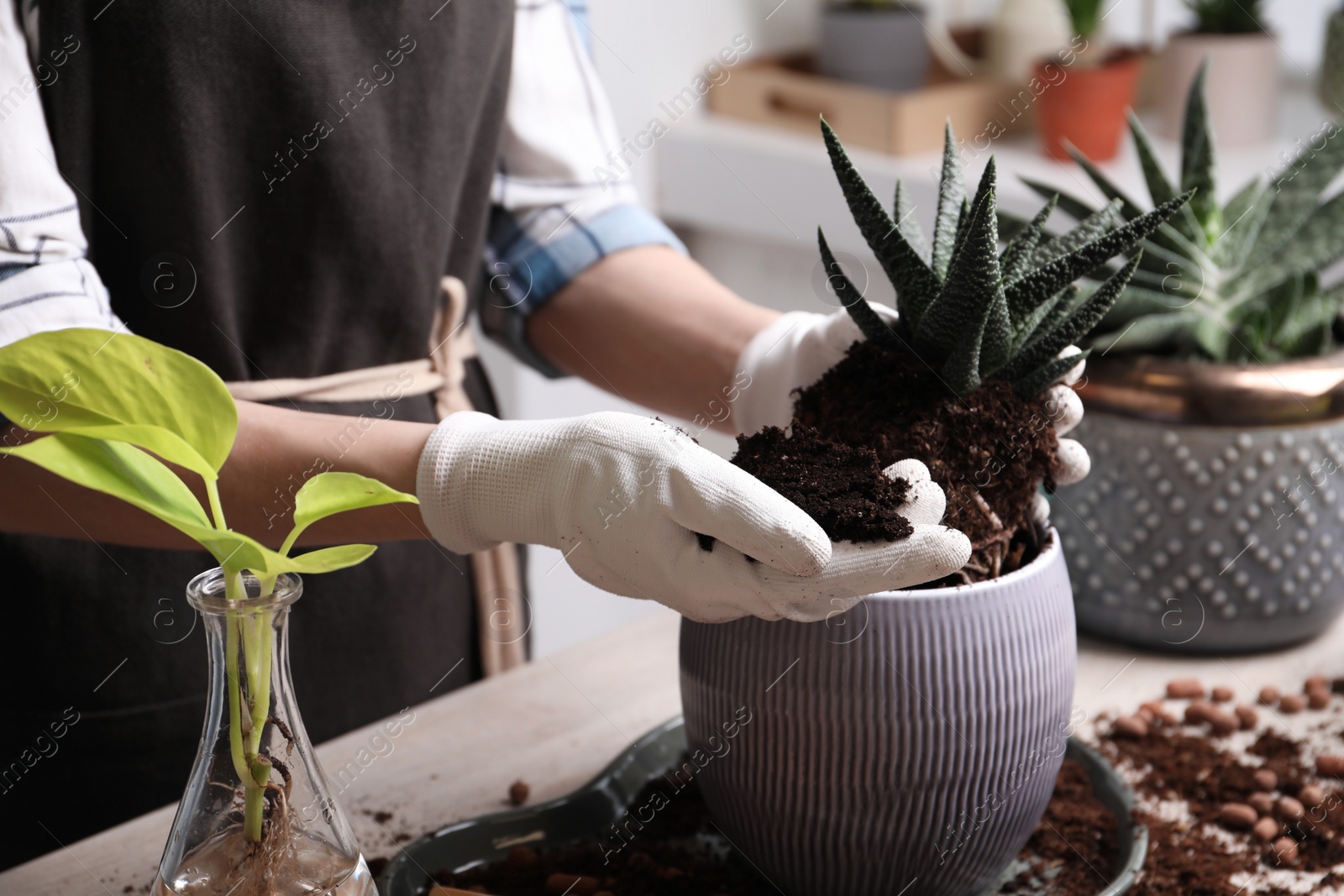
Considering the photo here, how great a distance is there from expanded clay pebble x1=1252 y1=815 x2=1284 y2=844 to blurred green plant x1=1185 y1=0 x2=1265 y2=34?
5.17 feet

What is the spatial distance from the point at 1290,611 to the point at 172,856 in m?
0.86

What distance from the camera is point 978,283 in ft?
2.33

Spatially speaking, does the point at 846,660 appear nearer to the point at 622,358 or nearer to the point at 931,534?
the point at 931,534

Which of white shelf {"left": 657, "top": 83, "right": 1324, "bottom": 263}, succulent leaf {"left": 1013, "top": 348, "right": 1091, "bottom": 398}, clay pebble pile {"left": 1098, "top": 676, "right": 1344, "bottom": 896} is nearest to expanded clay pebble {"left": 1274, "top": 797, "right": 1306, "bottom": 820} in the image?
clay pebble pile {"left": 1098, "top": 676, "right": 1344, "bottom": 896}

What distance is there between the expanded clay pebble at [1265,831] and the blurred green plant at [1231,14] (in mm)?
1575

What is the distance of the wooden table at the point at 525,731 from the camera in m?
0.82

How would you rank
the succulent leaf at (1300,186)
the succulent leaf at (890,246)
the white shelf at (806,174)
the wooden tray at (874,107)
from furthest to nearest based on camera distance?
the wooden tray at (874,107) → the white shelf at (806,174) → the succulent leaf at (1300,186) → the succulent leaf at (890,246)

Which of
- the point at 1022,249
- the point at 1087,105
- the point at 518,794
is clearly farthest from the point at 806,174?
the point at 518,794

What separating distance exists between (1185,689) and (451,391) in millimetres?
670

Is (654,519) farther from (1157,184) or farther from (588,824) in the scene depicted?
(1157,184)

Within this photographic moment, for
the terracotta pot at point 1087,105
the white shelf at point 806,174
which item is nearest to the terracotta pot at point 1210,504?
the white shelf at point 806,174

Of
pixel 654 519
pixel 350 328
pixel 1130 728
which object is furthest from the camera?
pixel 350 328

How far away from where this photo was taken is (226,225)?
97 cm

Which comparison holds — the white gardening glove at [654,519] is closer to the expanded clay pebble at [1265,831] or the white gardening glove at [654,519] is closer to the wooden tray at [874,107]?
the expanded clay pebble at [1265,831]
